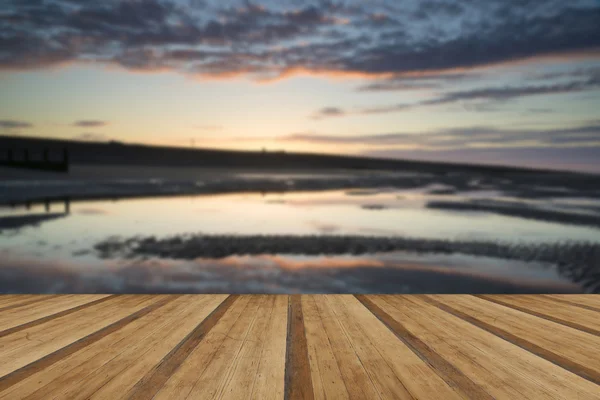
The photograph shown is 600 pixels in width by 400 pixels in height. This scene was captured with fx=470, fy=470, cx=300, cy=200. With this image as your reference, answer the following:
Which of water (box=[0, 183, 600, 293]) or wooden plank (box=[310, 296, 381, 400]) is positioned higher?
wooden plank (box=[310, 296, 381, 400])

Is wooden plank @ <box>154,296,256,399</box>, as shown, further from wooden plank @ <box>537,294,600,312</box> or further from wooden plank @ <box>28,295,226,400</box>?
wooden plank @ <box>537,294,600,312</box>

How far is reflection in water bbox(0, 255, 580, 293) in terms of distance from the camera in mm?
6098

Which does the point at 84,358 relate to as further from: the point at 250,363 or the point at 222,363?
the point at 250,363

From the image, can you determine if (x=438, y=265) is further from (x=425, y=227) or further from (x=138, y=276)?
(x=138, y=276)

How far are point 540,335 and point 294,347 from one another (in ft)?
6.02

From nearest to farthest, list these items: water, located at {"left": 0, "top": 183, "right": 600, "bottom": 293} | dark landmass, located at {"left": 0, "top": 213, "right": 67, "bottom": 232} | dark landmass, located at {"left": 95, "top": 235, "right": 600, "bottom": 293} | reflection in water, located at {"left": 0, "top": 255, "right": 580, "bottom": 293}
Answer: reflection in water, located at {"left": 0, "top": 255, "right": 580, "bottom": 293}, water, located at {"left": 0, "top": 183, "right": 600, "bottom": 293}, dark landmass, located at {"left": 95, "top": 235, "right": 600, "bottom": 293}, dark landmass, located at {"left": 0, "top": 213, "right": 67, "bottom": 232}

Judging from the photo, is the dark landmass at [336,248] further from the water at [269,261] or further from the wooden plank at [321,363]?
the wooden plank at [321,363]

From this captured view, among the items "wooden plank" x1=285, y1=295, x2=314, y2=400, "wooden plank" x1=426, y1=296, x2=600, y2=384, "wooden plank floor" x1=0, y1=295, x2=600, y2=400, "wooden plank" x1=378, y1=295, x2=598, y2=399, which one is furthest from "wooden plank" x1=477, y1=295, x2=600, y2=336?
"wooden plank" x1=285, y1=295, x2=314, y2=400

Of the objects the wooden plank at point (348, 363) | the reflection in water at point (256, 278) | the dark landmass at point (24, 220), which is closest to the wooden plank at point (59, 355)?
the wooden plank at point (348, 363)

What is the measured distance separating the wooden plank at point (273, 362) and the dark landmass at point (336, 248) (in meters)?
4.48

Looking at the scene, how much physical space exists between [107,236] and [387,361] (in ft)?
25.9

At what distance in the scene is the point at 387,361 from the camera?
9.35ft

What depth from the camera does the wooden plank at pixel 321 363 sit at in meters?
2.42

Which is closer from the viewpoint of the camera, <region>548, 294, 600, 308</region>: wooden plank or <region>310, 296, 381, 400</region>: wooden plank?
<region>310, 296, 381, 400</region>: wooden plank
